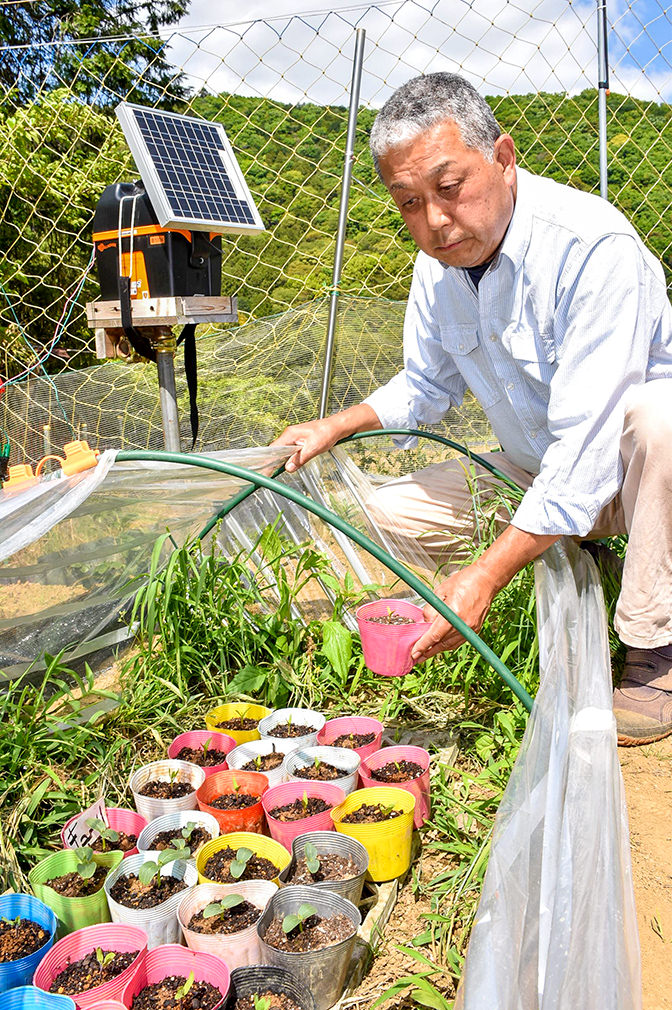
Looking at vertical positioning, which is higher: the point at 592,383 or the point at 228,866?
the point at 592,383

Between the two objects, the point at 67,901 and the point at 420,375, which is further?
the point at 420,375

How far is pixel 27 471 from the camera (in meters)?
1.62

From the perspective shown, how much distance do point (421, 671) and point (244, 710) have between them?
50 centimetres

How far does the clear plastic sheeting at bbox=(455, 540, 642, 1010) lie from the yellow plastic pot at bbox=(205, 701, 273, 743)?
79 centimetres

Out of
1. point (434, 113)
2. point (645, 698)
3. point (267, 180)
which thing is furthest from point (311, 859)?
point (267, 180)

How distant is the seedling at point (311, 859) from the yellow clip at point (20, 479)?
33.1 inches

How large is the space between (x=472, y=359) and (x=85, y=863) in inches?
57.7

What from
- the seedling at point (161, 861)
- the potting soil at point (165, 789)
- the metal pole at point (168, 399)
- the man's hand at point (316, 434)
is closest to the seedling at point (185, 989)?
the seedling at point (161, 861)

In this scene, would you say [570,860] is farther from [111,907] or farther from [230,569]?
[230,569]

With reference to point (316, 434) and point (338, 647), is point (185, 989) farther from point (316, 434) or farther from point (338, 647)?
point (316, 434)

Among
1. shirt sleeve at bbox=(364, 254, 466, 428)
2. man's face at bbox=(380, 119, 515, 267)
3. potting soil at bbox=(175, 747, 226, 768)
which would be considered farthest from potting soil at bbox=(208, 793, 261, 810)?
man's face at bbox=(380, 119, 515, 267)

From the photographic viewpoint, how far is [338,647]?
6.87 ft

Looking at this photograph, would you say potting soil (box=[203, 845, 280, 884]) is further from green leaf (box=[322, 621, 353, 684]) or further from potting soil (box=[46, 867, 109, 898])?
green leaf (box=[322, 621, 353, 684])

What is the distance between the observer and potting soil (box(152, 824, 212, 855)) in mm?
1579
